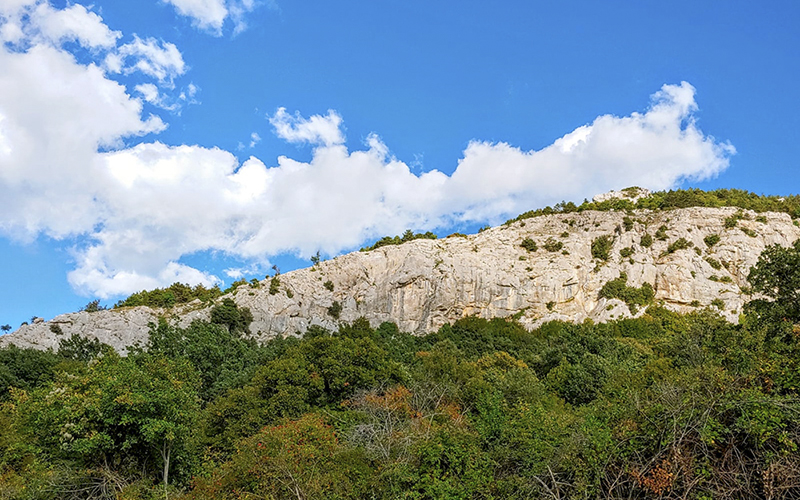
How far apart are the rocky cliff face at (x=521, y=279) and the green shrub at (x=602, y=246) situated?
2.14 ft

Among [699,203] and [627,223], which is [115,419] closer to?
[627,223]

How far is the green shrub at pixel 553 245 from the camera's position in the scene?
230ft

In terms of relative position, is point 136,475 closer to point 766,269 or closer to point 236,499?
point 236,499

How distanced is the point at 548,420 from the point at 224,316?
4837cm

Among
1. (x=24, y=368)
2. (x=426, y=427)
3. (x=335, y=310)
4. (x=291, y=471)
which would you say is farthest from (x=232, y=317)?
(x=291, y=471)

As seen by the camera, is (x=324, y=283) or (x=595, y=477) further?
(x=324, y=283)

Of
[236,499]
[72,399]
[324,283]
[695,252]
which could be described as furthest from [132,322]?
[695,252]

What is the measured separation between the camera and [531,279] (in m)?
65.7

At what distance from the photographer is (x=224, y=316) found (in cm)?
5716

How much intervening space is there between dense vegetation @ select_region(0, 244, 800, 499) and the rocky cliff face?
2362cm

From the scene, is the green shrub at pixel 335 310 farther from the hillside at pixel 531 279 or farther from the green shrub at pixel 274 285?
the green shrub at pixel 274 285

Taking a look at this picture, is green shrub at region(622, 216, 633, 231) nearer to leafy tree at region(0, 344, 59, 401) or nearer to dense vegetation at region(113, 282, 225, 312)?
dense vegetation at region(113, 282, 225, 312)

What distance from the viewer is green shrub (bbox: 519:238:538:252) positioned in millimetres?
71625

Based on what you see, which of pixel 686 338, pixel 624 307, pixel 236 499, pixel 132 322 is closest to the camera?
pixel 236 499
